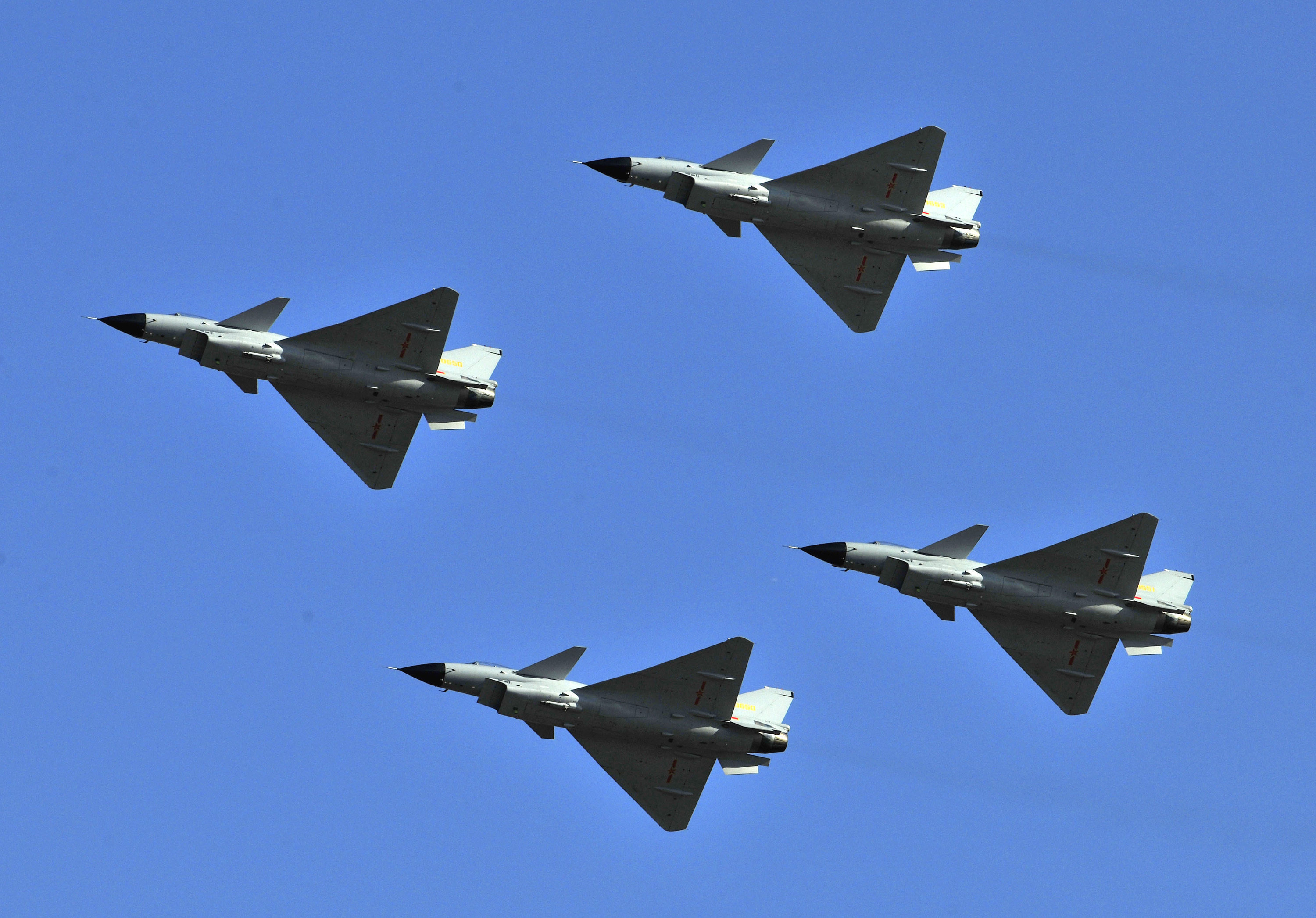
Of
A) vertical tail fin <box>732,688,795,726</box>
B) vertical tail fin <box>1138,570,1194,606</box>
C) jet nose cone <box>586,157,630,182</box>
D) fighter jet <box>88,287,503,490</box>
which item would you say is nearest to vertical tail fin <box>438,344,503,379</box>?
fighter jet <box>88,287,503,490</box>

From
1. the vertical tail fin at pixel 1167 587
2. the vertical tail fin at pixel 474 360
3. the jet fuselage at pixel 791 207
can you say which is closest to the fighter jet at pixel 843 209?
the jet fuselage at pixel 791 207

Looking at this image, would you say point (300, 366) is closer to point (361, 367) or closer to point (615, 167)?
point (361, 367)

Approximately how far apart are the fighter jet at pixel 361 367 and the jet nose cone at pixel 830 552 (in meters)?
11.8

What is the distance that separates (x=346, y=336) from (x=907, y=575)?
20.0m

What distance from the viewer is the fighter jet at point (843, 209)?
282 feet

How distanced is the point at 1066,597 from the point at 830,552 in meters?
8.36

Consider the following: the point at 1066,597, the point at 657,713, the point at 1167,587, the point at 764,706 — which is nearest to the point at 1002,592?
the point at 1066,597

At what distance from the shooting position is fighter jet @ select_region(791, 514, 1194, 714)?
86.2m

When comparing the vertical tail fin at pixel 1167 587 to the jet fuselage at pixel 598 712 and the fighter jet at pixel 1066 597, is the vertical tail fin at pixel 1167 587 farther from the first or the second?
the jet fuselage at pixel 598 712

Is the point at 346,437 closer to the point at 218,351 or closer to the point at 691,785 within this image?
the point at 218,351

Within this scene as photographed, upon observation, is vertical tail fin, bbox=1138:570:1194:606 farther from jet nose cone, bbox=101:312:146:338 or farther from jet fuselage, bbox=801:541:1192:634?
jet nose cone, bbox=101:312:146:338

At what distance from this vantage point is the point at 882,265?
88250 mm

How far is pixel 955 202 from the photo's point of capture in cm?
8900

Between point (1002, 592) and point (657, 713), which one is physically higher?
point (1002, 592)
